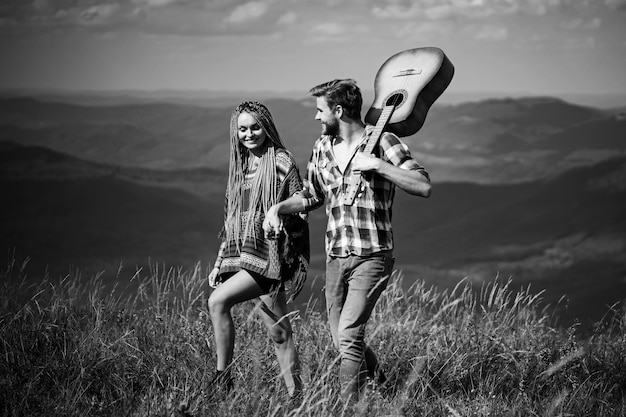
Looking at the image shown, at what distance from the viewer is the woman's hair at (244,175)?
13.6ft

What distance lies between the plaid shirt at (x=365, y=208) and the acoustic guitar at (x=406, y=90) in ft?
0.18

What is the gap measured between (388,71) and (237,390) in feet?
6.28

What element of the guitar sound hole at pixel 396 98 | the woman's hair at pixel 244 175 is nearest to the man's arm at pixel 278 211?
the woman's hair at pixel 244 175

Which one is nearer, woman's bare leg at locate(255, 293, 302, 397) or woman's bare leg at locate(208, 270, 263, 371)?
woman's bare leg at locate(208, 270, 263, 371)

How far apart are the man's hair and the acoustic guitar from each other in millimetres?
156

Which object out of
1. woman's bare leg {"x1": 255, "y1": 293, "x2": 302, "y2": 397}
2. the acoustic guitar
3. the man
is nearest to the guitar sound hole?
the acoustic guitar

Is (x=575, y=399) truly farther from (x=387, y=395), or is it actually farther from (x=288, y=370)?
(x=288, y=370)

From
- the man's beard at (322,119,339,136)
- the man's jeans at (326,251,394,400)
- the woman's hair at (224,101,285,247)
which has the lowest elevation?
the man's jeans at (326,251,394,400)

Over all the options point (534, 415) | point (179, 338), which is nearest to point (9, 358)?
point (179, 338)

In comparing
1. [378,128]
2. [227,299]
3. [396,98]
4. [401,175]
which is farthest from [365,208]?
[227,299]

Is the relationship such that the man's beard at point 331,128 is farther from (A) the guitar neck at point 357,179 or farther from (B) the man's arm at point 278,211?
(B) the man's arm at point 278,211

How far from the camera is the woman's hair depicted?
4137mm

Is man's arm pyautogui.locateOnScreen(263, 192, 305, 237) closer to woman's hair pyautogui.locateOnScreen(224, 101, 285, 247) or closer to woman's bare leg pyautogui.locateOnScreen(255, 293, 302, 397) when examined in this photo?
woman's hair pyautogui.locateOnScreen(224, 101, 285, 247)

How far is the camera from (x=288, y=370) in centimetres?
417
